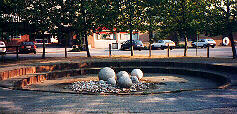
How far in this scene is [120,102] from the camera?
24.3ft

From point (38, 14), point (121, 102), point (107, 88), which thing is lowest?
point (107, 88)

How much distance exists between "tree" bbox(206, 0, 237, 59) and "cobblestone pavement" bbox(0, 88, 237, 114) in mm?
11894

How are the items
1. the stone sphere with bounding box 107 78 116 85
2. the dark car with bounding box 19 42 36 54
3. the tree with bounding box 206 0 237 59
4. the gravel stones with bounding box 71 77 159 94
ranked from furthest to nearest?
the dark car with bounding box 19 42 36 54 < the tree with bounding box 206 0 237 59 < the stone sphere with bounding box 107 78 116 85 < the gravel stones with bounding box 71 77 159 94

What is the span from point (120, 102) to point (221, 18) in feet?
Answer: 49.1

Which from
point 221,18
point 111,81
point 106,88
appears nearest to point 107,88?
point 106,88

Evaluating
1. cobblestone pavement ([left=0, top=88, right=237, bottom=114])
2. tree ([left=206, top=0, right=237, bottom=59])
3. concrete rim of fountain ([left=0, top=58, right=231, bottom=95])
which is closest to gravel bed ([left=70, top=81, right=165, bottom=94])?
cobblestone pavement ([left=0, top=88, right=237, bottom=114])

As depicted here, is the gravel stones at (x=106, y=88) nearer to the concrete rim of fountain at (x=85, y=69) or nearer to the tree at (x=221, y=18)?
the concrete rim of fountain at (x=85, y=69)

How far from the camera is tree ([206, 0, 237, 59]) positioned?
19.5 m

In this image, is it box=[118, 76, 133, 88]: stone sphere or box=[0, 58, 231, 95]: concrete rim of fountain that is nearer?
box=[118, 76, 133, 88]: stone sphere

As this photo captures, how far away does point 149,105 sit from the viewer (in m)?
7.03

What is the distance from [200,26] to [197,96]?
543 inches

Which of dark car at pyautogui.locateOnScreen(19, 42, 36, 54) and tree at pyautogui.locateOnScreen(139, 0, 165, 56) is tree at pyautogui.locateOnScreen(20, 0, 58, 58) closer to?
tree at pyautogui.locateOnScreen(139, 0, 165, 56)

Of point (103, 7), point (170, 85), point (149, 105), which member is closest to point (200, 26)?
point (103, 7)

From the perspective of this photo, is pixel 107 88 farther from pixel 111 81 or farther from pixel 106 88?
pixel 111 81
